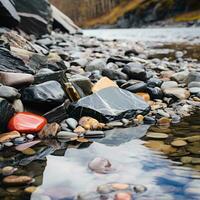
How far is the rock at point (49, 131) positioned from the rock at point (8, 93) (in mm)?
608

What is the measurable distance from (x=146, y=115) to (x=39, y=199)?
2771 millimetres

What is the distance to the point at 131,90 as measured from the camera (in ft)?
20.1

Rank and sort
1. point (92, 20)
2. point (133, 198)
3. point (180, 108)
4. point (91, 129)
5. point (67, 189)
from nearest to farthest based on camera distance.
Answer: point (133, 198)
point (67, 189)
point (91, 129)
point (180, 108)
point (92, 20)

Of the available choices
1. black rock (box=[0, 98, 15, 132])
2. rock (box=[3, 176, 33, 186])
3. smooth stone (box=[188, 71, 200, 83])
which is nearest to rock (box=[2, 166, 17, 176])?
rock (box=[3, 176, 33, 186])

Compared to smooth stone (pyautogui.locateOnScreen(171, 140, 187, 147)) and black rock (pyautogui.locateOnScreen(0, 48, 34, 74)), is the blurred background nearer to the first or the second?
black rock (pyautogui.locateOnScreen(0, 48, 34, 74))

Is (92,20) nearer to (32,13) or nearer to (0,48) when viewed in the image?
(32,13)

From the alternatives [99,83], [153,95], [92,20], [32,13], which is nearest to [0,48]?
[99,83]

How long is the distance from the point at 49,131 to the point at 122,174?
4.80 ft

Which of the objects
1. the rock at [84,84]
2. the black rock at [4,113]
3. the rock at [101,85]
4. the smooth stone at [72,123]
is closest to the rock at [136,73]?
the rock at [101,85]

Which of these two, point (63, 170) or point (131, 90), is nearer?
point (63, 170)

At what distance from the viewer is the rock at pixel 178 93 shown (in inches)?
237

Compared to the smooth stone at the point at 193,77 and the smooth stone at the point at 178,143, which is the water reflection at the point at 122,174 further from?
the smooth stone at the point at 193,77

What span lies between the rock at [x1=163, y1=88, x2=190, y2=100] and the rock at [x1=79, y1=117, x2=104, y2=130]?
1.79 m

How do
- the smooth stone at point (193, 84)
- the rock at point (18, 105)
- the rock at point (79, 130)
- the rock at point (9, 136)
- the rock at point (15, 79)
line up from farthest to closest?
the smooth stone at point (193, 84) → the rock at point (15, 79) → the rock at point (18, 105) → the rock at point (79, 130) → the rock at point (9, 136)
